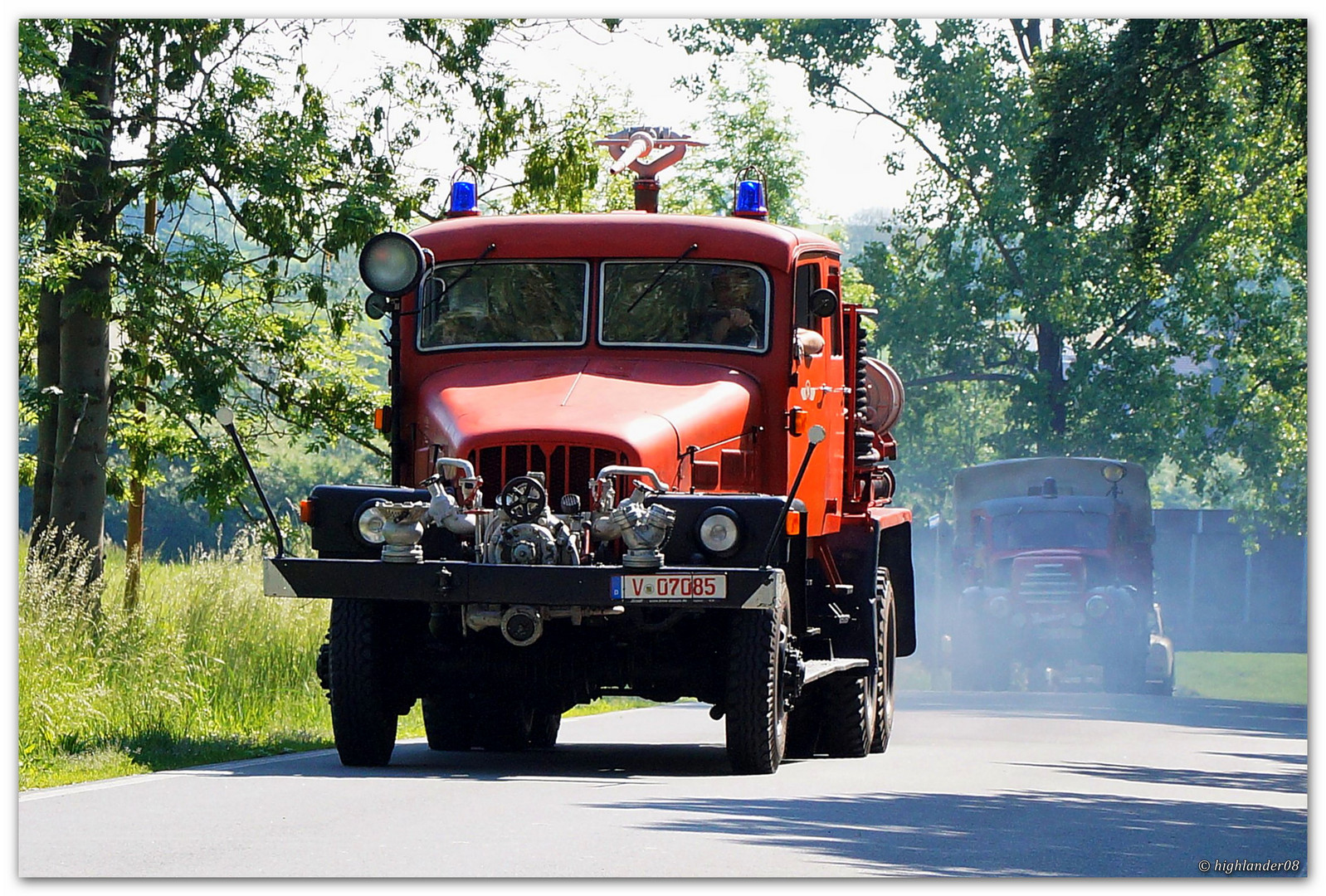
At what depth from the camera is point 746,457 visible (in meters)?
13.2

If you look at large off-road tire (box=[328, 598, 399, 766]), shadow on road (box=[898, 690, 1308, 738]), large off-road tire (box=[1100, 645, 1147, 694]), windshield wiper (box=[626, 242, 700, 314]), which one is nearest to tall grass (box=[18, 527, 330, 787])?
large off-road tire (box=[328, 598, 399, 766])

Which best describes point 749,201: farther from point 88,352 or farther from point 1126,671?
point 1126,671

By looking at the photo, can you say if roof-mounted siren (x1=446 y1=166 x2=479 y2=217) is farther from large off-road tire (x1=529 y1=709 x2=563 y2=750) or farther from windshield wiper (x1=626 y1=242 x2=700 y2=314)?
large off-road tire (x1=529 y1=709 x2=563 y2=750)

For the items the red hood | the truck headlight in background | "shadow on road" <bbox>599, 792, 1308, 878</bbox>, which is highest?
the red hood

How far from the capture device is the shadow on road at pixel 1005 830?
29.1ft

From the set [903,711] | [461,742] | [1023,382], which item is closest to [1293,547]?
[1023,382]

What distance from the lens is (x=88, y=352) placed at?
70.5 ft

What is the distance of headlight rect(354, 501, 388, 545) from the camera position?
1177 centimetres

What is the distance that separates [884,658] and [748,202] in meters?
3.65

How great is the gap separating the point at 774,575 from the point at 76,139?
10.1m

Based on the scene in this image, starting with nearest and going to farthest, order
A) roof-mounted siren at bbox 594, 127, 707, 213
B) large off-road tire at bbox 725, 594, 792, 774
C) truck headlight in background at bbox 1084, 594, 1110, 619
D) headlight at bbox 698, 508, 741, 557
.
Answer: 1. headlight at bbox 698, 508, 741, 557
2. large off-road tire at bbox 725, 594, 792, 774
3. roof-mounted siren at bbox 594, 127, 707, 213
4. truck headlight in background at bbox 1084, 594, 1110, 619

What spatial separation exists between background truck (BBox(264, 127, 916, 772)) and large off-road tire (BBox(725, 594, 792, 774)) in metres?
0.01

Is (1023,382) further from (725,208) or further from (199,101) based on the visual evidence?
(199,101)

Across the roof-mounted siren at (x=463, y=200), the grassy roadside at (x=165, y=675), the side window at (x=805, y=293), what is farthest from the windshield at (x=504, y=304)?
the grassy roadside at (x=165, y=675)
